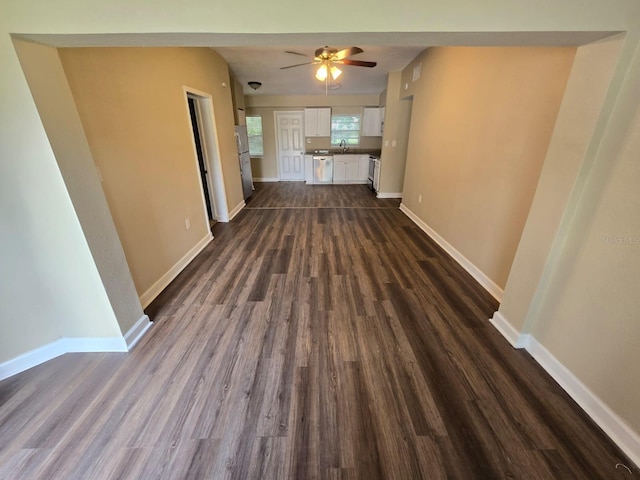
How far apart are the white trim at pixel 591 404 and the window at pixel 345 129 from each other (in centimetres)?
722

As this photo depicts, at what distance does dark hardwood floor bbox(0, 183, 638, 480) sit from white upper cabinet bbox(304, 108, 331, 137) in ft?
20.4

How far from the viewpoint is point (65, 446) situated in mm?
1314

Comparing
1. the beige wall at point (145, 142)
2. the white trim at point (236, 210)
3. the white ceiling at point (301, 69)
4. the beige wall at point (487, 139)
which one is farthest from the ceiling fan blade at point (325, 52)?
the white trim at point (236, 210)

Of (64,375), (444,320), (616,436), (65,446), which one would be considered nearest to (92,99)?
(64,375)

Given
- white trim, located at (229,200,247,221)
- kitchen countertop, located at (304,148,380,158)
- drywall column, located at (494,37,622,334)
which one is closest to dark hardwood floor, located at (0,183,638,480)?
drywall column, located at (494,37,622,334)

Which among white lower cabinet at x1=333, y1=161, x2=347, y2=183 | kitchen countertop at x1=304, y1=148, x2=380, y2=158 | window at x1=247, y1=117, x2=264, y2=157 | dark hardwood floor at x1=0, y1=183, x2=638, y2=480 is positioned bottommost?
dark hardwood floor at x1=0, y1=183, x2=638, y2=480

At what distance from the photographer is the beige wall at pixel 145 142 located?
6.16 feet

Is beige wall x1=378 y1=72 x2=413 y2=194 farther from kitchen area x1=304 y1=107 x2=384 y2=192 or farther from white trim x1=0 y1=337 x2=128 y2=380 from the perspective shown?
white trim x1=0 y1=337 x2=128 y2=380

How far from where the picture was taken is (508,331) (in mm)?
1976

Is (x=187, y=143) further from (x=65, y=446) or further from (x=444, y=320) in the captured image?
(x=444, y=320)

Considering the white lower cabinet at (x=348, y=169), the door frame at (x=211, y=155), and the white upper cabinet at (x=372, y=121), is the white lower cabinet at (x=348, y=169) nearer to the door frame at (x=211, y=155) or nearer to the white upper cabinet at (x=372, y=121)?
the white upper cabinet at (x=372, y=121)

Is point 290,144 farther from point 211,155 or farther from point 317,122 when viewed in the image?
point 211,155

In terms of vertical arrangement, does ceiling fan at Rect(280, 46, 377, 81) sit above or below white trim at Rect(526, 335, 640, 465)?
above

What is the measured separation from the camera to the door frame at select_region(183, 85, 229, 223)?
370 centimetres
